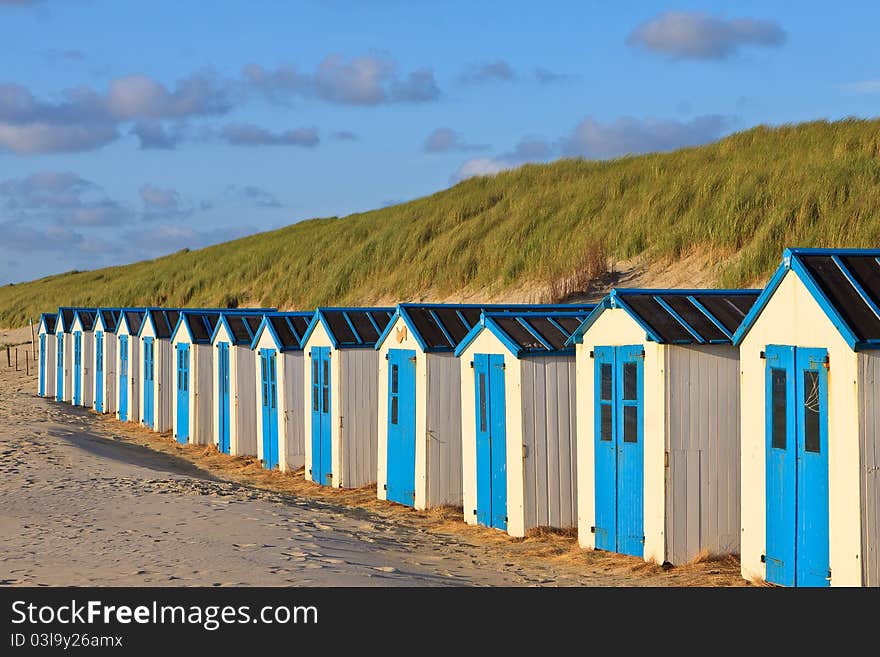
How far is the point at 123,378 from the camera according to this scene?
30750mm

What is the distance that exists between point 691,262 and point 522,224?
33.1 feet

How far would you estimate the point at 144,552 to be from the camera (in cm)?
1071

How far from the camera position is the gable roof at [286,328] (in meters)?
20.4

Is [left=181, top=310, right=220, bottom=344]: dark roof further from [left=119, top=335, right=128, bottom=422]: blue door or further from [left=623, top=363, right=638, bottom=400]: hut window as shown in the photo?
[left=623, top=363, right=638, bottom=400]: hut window

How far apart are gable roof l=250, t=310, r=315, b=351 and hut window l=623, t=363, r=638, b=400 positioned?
8946 millimetres

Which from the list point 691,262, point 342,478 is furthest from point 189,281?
point 342,478

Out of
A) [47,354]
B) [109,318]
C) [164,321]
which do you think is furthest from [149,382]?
[47,354]

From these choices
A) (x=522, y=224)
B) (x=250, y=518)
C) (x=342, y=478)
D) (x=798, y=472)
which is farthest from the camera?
(x=522, y=224)

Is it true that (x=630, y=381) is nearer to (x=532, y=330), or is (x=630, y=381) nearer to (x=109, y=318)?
(x=532, y=330)

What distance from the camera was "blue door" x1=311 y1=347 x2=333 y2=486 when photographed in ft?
61.6

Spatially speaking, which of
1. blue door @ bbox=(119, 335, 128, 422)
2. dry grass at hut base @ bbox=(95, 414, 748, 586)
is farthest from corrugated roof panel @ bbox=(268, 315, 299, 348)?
blue door @ bbox=(119, 335, 128, 422)

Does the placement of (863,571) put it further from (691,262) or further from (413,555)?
(691,262)

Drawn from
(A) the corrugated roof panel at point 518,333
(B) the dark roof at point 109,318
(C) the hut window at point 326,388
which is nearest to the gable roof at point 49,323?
(B) the dark roof at point 109,318

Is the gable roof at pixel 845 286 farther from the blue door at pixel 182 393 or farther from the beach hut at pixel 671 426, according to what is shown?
the blue door at pixel 182 393
